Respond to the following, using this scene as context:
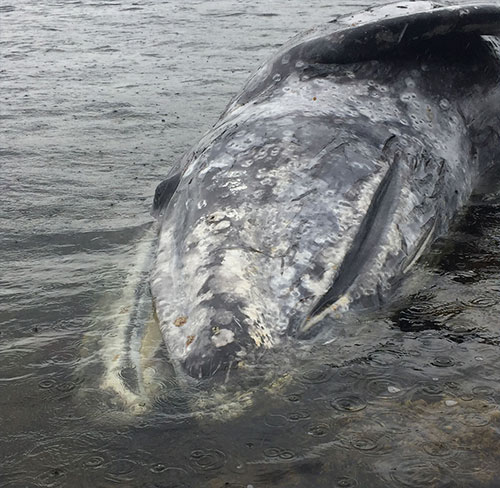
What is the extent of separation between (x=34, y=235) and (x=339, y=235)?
85.5 inches

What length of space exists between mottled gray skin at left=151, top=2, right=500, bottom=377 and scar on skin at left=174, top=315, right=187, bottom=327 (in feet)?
0.04

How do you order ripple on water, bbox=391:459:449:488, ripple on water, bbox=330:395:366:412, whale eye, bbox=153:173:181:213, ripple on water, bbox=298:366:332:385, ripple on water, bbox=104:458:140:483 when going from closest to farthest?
1. ripple on water, bbox=391:459:449:488
2. ripple on water, bbox=104:458:140:483
3. ripple on water, bbox=330:395:366:412
4. ripple on water, bbox=298:366:332:385
5. whale eye, bbox=153:173:181:213

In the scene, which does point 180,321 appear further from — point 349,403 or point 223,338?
point 349,403

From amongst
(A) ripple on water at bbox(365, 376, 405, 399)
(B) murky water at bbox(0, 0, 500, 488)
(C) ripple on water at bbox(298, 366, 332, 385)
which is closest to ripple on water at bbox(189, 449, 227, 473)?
(B) murky water at bbox(0, 0, 500, 488)

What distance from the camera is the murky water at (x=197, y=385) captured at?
277 centimetres

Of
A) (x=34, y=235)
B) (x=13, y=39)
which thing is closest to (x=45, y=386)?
(x=34, y=235)

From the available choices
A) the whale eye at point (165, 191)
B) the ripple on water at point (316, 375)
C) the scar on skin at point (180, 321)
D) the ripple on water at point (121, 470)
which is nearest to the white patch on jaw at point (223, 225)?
the scar on skin at point (180, 321)

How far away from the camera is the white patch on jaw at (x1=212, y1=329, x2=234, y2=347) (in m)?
3.28

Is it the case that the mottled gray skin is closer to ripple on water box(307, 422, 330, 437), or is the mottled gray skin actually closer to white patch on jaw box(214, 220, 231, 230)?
white patch on jaw box(214, 220, 231, 230)

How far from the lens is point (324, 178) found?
13.4 feet

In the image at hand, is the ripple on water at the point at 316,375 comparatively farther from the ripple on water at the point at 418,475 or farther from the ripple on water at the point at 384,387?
the ripple on water at the point at 418,475

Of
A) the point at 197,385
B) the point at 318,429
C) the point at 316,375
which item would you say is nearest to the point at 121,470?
the point at 197,385

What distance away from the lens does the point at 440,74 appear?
17.3 feet

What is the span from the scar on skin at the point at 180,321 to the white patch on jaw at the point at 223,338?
0.95 feet
